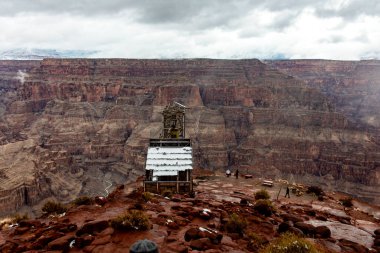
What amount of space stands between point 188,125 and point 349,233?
75.0m

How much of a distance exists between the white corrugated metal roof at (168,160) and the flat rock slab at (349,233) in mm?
9714

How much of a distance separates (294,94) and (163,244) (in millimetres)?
92830

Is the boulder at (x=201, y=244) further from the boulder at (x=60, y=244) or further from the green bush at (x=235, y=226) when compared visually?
the boulder at (x=60, y=244)

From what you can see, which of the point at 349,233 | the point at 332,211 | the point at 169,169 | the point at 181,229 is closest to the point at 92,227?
the point at 181,229

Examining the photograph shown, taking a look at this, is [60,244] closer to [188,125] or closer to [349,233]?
[349,233]

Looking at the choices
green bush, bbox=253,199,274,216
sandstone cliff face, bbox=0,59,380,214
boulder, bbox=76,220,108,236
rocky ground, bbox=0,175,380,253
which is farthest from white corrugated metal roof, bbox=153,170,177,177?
sandstone cliff face, bbox=0,59,380,214

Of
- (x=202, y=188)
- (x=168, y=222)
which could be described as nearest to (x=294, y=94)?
(x=202, y=188)

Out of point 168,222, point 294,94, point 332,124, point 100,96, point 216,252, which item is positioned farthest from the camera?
point 100,96

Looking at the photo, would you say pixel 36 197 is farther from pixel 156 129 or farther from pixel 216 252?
pixel 216 252

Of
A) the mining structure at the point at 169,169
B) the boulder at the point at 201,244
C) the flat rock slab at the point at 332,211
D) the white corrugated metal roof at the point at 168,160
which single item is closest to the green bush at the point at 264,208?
the flat rock slab at the point at 332,211

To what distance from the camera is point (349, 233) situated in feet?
53.0

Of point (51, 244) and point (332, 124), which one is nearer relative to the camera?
point (51, 244)

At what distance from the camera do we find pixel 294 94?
98.2 meters

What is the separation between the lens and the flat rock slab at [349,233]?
591 inches
